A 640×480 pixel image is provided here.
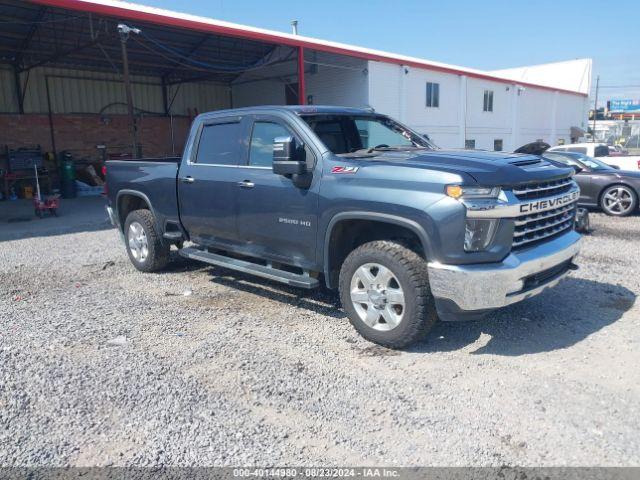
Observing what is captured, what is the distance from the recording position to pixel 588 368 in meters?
4.02

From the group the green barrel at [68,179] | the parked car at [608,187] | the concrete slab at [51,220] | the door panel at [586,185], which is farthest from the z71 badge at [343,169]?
the green barrel at [68,179]

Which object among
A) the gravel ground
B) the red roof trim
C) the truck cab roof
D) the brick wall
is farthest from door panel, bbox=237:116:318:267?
the brick wall

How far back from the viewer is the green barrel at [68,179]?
17859 mm

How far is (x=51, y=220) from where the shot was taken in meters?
12.7

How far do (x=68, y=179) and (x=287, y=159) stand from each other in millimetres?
Result: 15487

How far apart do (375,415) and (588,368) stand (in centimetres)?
176

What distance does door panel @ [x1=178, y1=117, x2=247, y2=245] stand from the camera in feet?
18.5

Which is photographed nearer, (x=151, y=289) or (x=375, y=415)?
(x=375, y=415)

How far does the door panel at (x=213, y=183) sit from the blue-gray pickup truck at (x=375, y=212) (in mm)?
17

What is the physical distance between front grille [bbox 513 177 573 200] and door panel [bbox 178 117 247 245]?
2742 mm

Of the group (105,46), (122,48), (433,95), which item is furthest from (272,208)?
(433,95)

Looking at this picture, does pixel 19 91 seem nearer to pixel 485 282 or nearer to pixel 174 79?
pixel 174 79

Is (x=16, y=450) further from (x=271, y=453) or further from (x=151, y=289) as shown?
(x=151, y=289)

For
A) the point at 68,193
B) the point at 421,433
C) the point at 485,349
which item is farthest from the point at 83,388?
the point at 68,193
